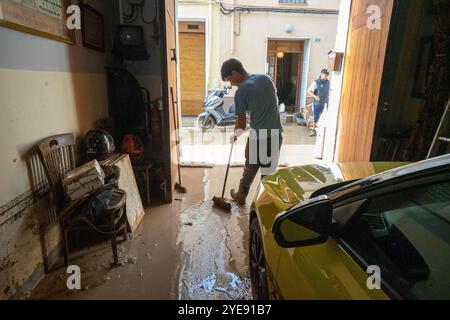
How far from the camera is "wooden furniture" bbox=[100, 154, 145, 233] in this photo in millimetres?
2641

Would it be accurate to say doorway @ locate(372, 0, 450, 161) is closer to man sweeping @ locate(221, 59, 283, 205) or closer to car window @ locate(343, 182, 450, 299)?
man sweeping @ locate(221, 59, 283, 205)

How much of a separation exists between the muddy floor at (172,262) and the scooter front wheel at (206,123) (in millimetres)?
4299

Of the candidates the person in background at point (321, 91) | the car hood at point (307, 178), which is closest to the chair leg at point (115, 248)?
the car hood at point (307, 178)

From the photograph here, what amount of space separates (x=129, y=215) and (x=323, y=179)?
6.16ft

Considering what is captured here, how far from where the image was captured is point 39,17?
204cm

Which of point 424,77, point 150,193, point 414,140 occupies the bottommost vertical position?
point 150,193

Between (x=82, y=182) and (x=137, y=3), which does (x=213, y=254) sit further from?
(x=137, y=3)

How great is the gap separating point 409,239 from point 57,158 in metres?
2.31

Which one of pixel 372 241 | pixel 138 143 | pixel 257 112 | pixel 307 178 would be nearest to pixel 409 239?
pixel 372 241

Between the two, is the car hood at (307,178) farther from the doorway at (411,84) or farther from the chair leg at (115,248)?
the doorway at (411,84)

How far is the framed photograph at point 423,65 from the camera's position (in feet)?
9.87

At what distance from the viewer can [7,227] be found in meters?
1.72

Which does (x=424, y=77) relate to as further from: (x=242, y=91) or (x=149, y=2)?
(x=149, y=2)

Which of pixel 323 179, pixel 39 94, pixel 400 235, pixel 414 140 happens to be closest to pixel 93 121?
pixel 39 94
